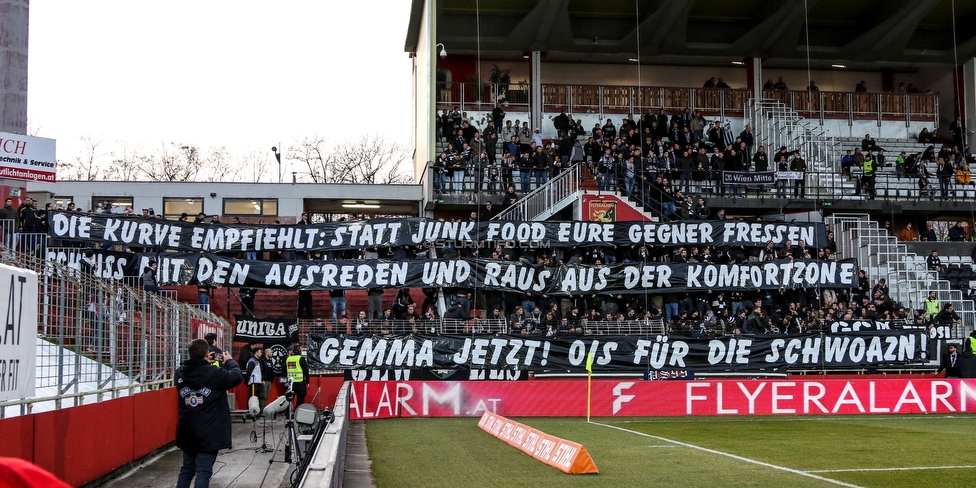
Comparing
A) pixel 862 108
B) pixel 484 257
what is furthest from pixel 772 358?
pixel 862 108

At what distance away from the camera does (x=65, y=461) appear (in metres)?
11.1

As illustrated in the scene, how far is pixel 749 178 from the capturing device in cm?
4138

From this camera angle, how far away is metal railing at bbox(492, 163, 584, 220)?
3828cm

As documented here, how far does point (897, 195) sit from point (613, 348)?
21864 millimetres

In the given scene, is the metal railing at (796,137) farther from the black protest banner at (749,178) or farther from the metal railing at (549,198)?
the metal railing at (549,198)

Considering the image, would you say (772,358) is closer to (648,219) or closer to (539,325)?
(539,325)

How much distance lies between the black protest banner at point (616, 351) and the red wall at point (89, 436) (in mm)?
10592

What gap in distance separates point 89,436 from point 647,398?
15924 mm

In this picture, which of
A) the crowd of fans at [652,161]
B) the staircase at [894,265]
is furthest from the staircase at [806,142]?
the staircase at [894,265]

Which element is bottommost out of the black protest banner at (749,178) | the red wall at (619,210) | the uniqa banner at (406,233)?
the uniqa banner at (406,233)

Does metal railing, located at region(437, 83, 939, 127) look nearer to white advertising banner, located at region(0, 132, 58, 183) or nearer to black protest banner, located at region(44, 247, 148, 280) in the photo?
black protest banner, located at region(44, 247, 148, 280)

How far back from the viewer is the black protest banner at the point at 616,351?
2747 cm

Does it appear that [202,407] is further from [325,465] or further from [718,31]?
[718,31]

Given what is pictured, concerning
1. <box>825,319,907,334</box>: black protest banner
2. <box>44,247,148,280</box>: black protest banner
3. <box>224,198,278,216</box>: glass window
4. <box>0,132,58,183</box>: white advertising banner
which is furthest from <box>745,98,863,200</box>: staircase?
<box>0,132,58,183</box>: white advertising banner
